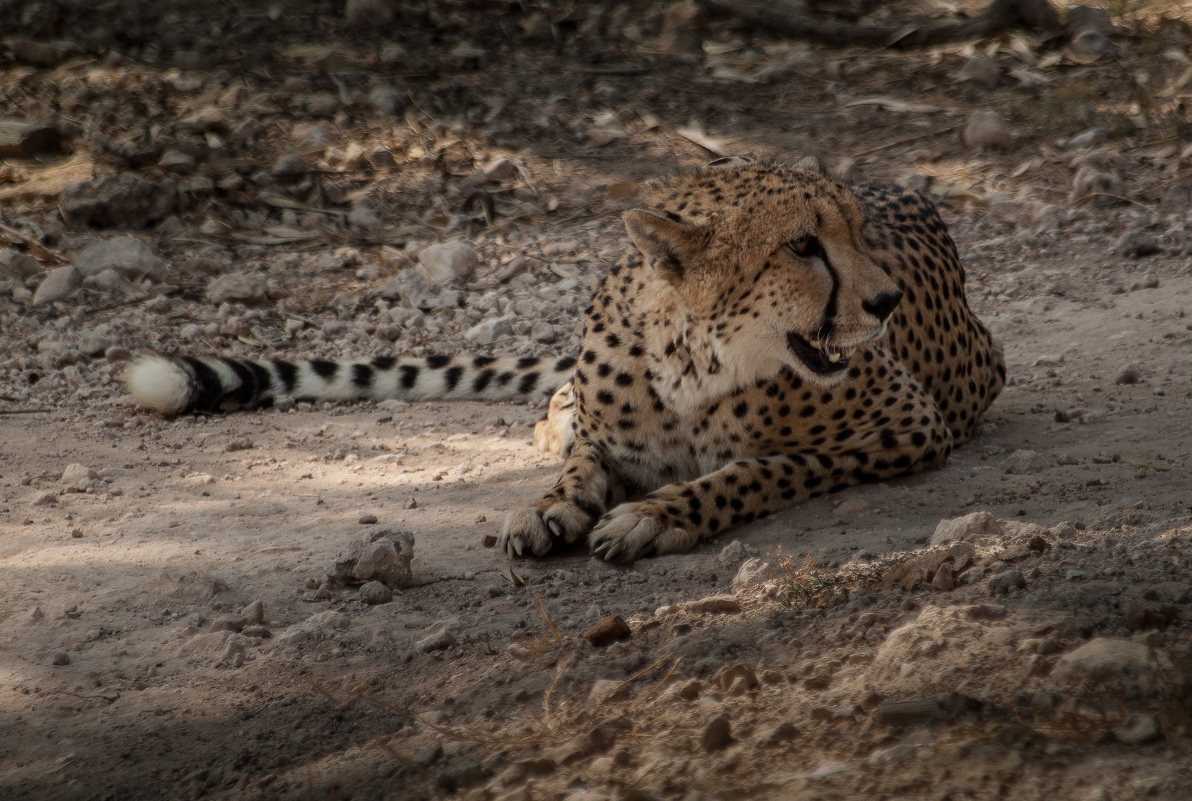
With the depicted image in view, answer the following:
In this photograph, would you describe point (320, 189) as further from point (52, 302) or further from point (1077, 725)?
point (1077, 725)

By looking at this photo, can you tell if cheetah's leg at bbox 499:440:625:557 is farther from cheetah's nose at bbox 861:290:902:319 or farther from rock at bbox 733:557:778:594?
cheetah's nose at bbox 861:290:902:319

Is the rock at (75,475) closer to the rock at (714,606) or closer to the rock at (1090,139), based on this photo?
the rock at (714,606)

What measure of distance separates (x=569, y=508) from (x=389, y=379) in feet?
5.78

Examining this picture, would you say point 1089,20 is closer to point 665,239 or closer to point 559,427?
point 559,427

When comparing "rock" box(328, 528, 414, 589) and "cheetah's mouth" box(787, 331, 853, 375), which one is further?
"cheetah's mouth" box(787, 331, 853, 375)

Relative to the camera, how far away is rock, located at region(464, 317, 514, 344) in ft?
17.3

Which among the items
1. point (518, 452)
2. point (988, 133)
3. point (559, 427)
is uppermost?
point (988, 133)

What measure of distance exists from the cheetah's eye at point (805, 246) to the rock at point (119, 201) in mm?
4088

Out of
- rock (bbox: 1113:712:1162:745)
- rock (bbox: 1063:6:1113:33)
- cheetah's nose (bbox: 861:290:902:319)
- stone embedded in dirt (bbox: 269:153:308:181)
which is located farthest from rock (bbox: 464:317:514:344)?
rock (bbox: 1063:6:1113:33)

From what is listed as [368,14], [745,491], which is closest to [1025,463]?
[745,491]

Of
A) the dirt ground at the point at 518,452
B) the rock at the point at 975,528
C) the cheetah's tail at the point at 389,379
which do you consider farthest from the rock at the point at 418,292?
the rock at the point at 975,528

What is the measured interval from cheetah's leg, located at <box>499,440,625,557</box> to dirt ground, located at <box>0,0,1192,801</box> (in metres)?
0.07

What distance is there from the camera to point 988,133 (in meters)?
6.70

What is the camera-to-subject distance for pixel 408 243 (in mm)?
6105
